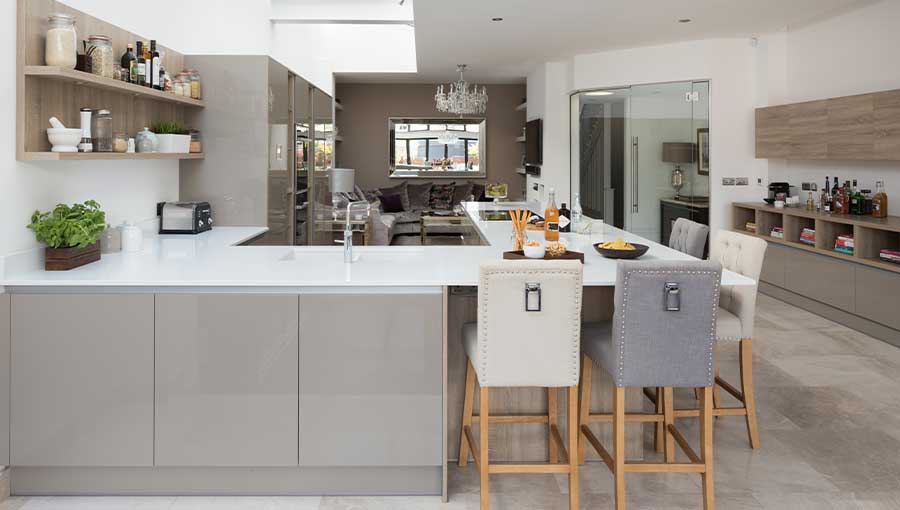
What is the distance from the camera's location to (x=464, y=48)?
326 inches

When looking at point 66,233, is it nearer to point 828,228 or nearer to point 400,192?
point 828,228

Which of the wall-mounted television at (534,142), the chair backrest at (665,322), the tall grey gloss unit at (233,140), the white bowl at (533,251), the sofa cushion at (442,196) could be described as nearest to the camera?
the chair backrest at (665,322)

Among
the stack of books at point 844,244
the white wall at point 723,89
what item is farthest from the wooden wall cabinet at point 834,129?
the stack of books at point 844,244

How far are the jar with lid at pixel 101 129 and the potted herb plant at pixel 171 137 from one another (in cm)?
82

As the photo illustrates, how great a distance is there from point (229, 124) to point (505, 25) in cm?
290

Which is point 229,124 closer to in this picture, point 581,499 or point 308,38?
point 581,499

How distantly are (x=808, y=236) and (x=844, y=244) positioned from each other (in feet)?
1.99

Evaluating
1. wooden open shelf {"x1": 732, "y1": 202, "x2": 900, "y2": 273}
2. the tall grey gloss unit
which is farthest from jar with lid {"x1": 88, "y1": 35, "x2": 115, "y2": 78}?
wooden open shelf {"x1": 732, "y1": 202, "x2": 900, "y2": 273}

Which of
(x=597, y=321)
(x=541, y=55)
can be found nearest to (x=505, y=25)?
(x=541, y=55)

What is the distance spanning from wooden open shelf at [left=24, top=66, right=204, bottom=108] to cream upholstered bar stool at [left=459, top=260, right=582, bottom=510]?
1.92 meters

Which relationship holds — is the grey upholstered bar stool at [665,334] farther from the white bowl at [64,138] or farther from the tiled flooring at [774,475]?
the white bowl at [64,138]

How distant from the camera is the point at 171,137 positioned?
4.40 m

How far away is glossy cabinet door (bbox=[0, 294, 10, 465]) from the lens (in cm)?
286

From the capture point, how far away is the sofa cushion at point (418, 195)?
41.7 feet
